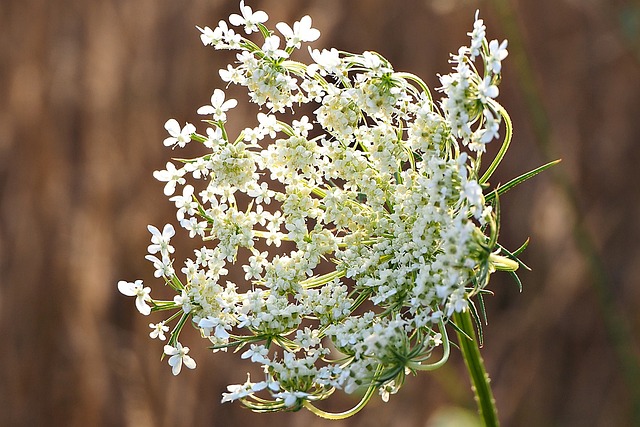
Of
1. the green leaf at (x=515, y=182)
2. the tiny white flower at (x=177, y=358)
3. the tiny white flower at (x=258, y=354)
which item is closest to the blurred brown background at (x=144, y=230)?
the tiny white flower at (x=177, y=358)

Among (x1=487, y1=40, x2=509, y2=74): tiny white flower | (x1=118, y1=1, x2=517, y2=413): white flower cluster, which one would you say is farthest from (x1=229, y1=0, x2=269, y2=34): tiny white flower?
(x1=487, y1=40, x2=509, y2=74): tiny white flower

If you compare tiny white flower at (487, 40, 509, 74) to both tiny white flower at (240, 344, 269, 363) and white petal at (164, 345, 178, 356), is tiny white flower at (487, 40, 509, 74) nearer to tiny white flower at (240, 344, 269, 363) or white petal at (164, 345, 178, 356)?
tiny white flower at (240, 344, 269, 363)

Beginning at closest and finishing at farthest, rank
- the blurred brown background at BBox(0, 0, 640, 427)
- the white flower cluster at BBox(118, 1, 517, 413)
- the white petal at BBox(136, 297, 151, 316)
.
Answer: the white flower cluster at BBox(118, 1, 517, 413) < the white petal at BBox(136, 297, 151, 316) < the blurred brown background at BBox(0, 0, 640, 427)

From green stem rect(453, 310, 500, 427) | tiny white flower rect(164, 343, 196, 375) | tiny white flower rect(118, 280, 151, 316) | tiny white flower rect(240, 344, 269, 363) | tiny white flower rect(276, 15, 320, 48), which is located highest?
tiny white flower rect(276, 15, 320, 48)

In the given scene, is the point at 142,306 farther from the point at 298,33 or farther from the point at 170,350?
the point at 298,33

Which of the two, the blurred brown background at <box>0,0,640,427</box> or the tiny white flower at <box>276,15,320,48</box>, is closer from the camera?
the tiny white flower at <box>276,15,320,48</box>

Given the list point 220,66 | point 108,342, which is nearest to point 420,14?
point 220,66
